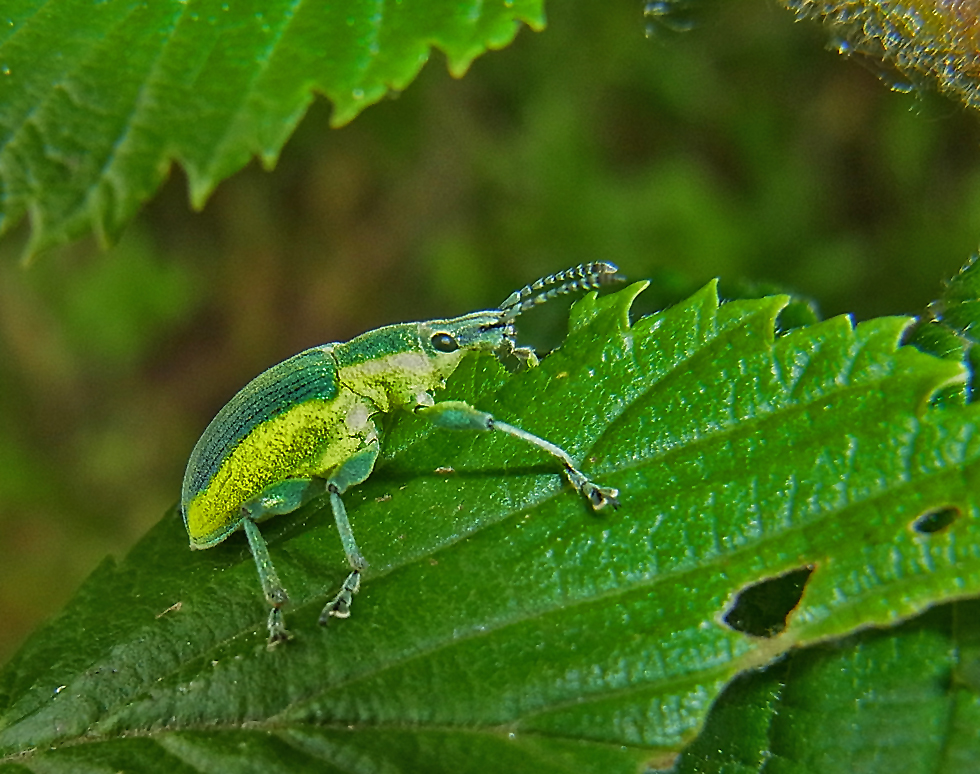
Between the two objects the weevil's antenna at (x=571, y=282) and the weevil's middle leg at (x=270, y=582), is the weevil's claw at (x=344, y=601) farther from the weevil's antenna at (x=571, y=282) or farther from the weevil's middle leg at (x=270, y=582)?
the weevil's antenna at (x=571, y=282)

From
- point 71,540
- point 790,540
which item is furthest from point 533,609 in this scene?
point 71,540

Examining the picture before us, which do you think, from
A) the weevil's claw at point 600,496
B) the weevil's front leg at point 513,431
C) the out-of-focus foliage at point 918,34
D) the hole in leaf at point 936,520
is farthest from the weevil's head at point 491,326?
the hole in leaf at point 936,520

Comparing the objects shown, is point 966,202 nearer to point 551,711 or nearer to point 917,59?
point 917,59

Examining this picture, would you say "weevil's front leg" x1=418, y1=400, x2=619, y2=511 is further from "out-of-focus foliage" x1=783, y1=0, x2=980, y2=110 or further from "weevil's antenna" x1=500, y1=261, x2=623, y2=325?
"out-of-focus foliage" x1=783, y1=0, x2=980, y2=110

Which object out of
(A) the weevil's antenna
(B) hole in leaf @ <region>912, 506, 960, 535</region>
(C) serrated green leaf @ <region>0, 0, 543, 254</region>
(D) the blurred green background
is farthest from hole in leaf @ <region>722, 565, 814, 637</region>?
(D) the blurred green background

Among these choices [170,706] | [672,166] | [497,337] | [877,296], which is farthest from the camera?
[672,166]

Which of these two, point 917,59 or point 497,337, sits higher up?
point 917,59

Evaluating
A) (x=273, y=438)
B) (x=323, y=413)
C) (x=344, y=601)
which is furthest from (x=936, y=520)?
(x=273, y=438)
